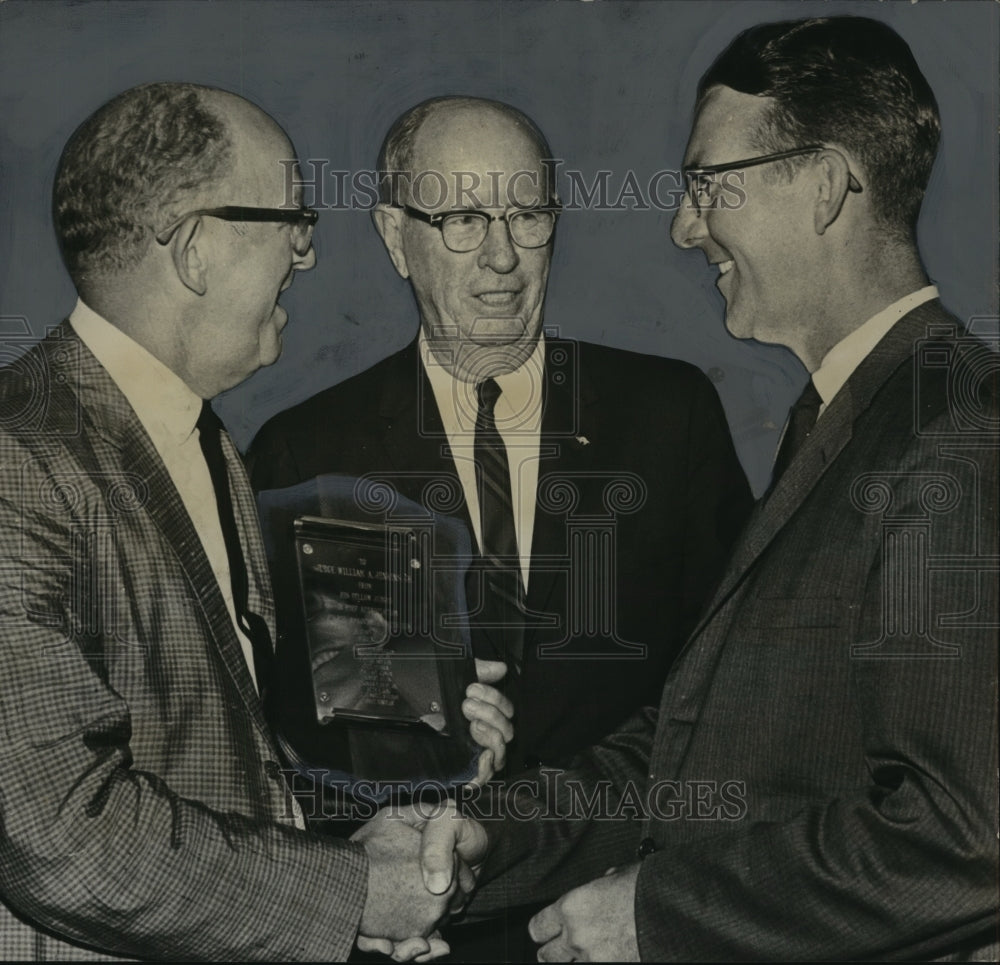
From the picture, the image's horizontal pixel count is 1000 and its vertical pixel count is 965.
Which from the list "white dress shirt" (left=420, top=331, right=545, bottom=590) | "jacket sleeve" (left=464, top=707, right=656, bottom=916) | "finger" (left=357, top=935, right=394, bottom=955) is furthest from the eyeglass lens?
"finger" (left=357, top=935, right=394, bottom=955)

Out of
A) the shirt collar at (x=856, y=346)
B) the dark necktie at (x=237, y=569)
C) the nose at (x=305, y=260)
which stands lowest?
the dark necktie at (x=237, y=569)

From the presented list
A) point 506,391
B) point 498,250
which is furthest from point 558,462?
point 498,250

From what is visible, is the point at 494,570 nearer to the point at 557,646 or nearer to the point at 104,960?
the point at 557,646

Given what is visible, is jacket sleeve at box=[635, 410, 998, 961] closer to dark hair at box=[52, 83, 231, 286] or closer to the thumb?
the thumb

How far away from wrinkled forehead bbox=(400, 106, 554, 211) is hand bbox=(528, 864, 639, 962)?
6.01 feet

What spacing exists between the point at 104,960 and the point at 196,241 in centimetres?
190

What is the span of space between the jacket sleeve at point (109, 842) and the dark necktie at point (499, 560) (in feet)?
2.30

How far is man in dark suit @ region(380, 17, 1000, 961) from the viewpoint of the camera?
4.34 m

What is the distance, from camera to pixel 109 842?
442cm

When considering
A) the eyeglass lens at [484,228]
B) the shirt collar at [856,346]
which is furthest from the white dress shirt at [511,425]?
the shirt collar at [856,346]

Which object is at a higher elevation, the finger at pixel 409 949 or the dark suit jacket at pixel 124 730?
the dark suit jacket at pixel 124 730

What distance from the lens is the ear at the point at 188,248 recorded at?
4734mm

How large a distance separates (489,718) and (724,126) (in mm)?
1728

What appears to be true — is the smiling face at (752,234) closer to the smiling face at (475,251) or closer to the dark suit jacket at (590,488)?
the dark suit jacket at (590,488)
